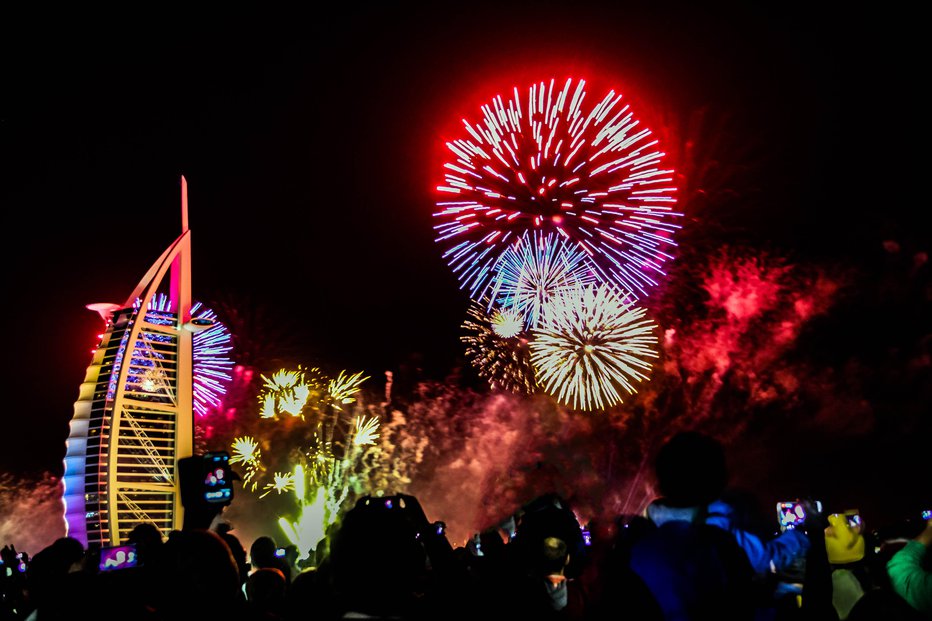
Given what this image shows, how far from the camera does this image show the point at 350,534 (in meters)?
3.38

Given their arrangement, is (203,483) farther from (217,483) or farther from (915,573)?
(915,573)

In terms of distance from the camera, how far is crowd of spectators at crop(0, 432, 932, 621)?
3.39 m

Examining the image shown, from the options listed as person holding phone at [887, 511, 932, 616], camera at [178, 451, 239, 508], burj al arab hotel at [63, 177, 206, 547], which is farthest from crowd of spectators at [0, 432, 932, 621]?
burj al arab hotel at [63, 177, 206, 547]

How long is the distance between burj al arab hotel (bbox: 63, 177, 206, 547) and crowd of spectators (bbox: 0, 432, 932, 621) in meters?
33.1

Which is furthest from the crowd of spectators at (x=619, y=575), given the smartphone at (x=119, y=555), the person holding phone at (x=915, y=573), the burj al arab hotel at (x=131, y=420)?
the burj al arab hotel at (x=131, y=420)

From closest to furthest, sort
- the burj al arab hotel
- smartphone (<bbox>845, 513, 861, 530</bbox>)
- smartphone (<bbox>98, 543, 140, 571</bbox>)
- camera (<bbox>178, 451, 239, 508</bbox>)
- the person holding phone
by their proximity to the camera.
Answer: the person holding phone
smartphone (<bbox>845, 513, 861, 530</bbox>)
camera (<bbox>178, 451, 239, 508</bbox>)
smartphone (<bbox>98, 543, 140, 571</bbox>)
the burj al arab hotel

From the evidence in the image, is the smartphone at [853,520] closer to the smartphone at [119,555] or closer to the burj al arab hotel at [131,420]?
the smartphone at [119,555]

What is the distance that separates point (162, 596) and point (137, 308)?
37335mm

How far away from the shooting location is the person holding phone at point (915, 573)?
5.20 m

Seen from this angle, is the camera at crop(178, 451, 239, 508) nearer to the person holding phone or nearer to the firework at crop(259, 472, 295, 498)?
the person holding phone

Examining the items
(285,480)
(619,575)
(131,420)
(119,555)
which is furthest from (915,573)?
(285,480)

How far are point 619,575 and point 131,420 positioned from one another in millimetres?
36311

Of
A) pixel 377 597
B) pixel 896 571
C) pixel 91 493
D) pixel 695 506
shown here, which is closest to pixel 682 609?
pixel 695 506

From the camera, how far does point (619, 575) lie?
411cm
